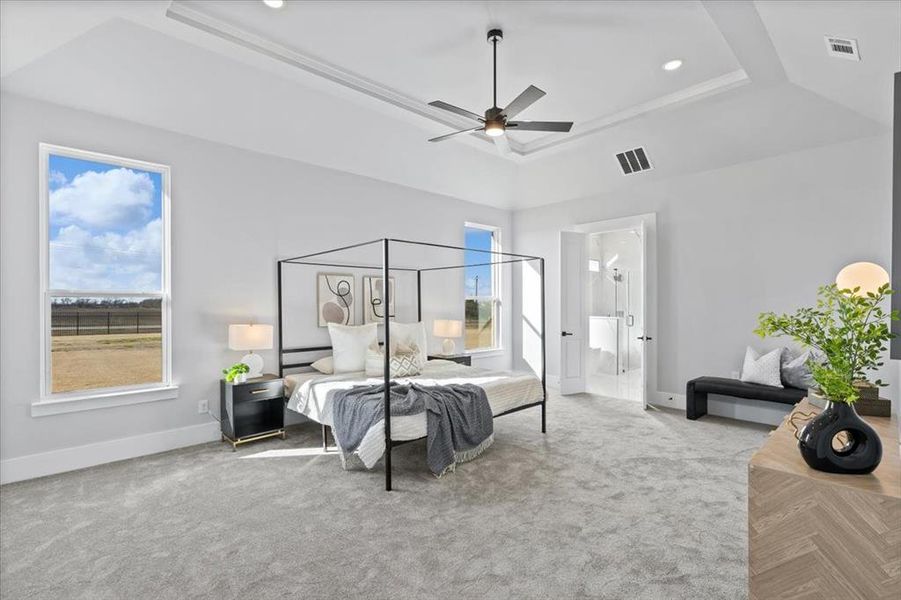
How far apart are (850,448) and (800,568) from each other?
43cm

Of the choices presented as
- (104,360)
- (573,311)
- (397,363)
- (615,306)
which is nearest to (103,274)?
(104,360)

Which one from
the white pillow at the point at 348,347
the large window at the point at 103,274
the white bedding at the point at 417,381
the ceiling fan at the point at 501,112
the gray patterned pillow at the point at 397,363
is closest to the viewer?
the ceiling fan at the point at 501,112

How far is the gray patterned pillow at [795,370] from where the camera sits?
4469mm

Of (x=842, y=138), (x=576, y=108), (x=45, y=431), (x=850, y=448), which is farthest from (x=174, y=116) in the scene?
(x=842, y=138)

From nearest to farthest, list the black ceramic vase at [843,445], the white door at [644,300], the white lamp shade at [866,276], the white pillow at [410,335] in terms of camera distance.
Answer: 1. the black ceramic vase at [843,445]
2. the white lamp shade at [866,276]
3. the white pillow at [410,335]
4. the white door at [644,300]

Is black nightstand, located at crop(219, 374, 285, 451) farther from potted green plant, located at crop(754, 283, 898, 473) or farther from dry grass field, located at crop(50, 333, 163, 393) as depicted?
potted green plant, located at crop(754, 283, 898, 473)

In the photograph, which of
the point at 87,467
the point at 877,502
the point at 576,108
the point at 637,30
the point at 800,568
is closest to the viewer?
the point at 877,502

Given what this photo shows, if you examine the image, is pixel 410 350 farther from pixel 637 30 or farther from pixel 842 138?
pixel 842 138

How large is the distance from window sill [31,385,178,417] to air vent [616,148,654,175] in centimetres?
559

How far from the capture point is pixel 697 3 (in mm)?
3014

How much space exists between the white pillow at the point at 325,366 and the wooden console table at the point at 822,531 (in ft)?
13.1

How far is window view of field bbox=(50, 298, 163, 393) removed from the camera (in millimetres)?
3660

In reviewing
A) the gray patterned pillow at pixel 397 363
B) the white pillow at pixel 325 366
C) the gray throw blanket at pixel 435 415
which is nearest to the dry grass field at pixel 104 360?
the white pillow at pixel 325 366

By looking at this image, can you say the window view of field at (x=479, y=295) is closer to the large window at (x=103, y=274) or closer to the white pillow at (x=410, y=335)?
the white pillow at (x=410, y=335)
